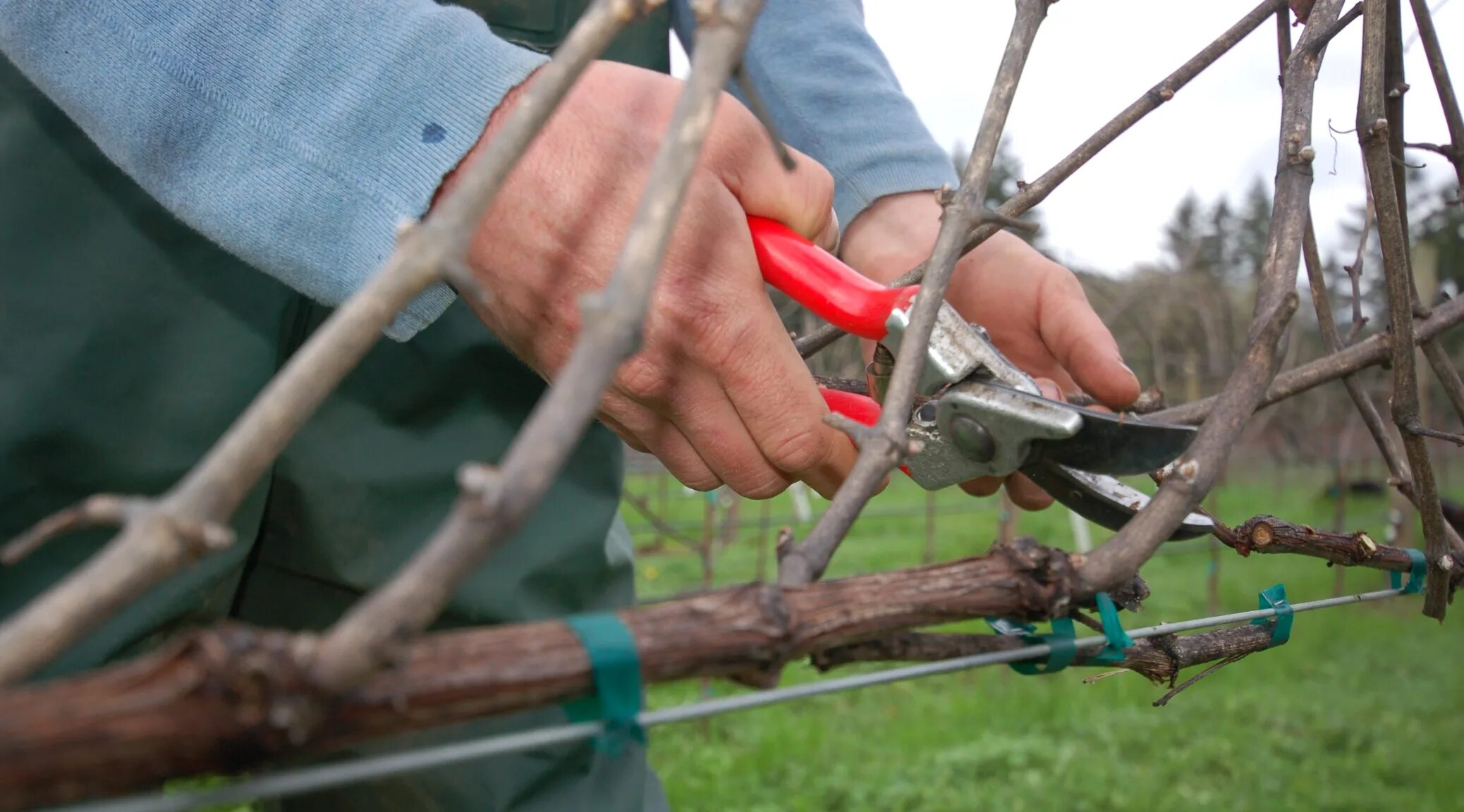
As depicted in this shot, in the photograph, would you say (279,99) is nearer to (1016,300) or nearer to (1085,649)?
(1085,649)

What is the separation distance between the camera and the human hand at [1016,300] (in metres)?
1.74

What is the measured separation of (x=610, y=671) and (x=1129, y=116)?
1.20m

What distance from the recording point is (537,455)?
0.58 metres

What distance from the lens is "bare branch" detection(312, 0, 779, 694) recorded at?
22.3 inches

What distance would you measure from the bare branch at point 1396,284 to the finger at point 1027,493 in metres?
0.56

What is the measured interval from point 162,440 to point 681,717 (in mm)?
1109

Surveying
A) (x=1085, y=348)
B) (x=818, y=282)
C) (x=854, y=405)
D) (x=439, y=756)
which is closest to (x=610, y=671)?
(x=439, y=756)

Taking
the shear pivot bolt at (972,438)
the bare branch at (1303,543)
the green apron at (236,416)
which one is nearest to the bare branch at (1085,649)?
the bare branch at (1303,543)

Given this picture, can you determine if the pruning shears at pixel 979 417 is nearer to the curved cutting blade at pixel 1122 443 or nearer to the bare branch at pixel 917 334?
the curved cutting blade at pixel 1122 443

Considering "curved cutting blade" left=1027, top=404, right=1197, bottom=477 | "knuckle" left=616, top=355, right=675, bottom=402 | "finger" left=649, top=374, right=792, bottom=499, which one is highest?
"curved cutting blade" left=1027, top=404, right=1197, bottom=477

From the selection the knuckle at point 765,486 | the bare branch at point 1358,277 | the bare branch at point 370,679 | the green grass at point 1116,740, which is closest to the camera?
the bare branch at point 370,679

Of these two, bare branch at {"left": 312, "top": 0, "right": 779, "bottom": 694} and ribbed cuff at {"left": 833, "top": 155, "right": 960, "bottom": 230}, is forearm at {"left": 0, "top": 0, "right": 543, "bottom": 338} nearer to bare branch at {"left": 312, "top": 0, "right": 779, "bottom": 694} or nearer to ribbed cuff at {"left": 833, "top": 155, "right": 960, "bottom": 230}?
bare branch at {"left": 312, "top": 0, "right": 779, "bottom": 694}

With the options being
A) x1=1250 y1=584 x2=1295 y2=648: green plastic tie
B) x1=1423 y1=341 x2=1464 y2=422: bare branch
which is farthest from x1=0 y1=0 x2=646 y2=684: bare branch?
x1=1423 y1=341 x2=1464 y2=422: bare branch

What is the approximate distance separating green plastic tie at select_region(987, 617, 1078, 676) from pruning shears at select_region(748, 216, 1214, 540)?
27 centimetres
